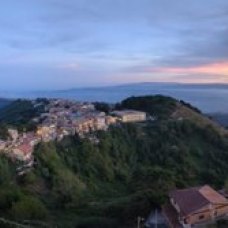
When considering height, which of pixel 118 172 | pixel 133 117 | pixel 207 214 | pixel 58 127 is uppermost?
pixel 133 117

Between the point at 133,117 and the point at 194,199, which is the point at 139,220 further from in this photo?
the point at 133,117

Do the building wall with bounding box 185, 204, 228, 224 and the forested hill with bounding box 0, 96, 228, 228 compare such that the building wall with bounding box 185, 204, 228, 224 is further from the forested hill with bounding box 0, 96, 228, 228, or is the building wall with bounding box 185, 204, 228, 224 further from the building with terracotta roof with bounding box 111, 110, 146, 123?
the building with terracotta roof with bounding box 111, 110, 146, 123

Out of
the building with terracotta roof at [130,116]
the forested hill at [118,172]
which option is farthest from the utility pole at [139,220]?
the building with terracotta roof at [130,116]

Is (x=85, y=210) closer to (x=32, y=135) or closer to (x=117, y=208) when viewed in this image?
(x=117, y=208)

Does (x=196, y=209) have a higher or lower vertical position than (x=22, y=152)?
higher

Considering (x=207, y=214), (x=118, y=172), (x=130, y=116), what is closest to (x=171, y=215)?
(x=207, y=214)

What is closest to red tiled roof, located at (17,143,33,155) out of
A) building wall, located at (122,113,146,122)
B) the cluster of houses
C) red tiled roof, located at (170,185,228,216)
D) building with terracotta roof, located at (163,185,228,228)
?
the cluster of houses

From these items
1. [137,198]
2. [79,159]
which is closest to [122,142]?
[79,159]

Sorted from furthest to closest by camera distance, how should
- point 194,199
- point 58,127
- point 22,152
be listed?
1. point 58,127
2. point 22,152
3. point 194,199
